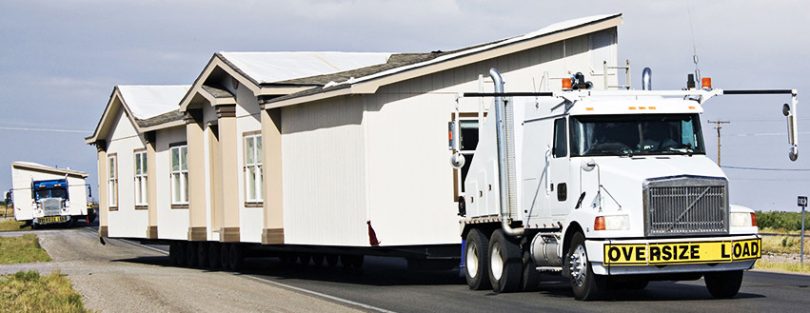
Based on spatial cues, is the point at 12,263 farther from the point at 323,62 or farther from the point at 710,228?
the point at 710,228

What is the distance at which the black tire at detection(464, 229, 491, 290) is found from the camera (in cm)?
2184

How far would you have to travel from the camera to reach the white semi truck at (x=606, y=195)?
17734 millimetres

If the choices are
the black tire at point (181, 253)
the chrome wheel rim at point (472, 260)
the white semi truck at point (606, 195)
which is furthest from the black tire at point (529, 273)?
the black tire at point (181, 253)

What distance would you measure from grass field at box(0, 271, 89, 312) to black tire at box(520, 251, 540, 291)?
6.66 metres

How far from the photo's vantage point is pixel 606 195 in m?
18.3

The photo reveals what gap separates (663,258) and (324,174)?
35.9 ft

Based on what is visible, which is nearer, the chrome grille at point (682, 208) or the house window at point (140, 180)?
the chrome grille at point (682, 208)

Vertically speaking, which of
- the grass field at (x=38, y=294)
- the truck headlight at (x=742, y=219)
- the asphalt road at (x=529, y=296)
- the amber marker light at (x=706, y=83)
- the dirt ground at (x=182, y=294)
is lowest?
the asphalt road at (x=529, y=296)

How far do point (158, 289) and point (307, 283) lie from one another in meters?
4.00

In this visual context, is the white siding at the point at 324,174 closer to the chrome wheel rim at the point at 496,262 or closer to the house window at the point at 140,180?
the chrome wheel rim at the point at 496,262

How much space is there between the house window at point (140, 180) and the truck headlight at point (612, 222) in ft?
82.2

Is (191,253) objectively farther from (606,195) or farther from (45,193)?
(45,193)

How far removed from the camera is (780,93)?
18781 millimetres

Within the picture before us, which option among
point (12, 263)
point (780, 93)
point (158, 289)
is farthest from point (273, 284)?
point (12, 263)
